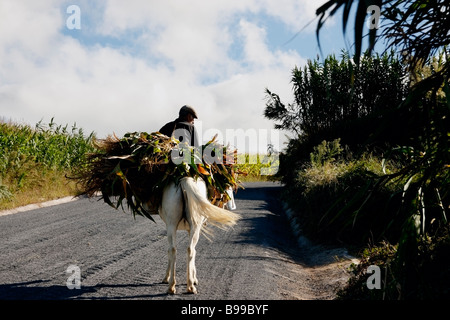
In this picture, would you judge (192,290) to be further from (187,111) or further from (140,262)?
(187,111)

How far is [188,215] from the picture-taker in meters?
6.95

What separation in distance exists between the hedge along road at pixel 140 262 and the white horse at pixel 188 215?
0.32 meters

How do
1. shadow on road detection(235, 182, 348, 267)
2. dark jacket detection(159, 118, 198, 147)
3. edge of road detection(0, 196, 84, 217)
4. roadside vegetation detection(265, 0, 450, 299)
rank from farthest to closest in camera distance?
1. edge of road detection(0, 196, 84, 217)
2. shadow on road detection(235, 182, 348, 267)
3. dark jacket detection(159, 118, 198, 147)
4. roadside vegetation detection(265, 0, 450, 299)

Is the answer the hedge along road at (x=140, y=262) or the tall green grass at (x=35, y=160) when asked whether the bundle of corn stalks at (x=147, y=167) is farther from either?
the tall green grass at (x=35, y=160)

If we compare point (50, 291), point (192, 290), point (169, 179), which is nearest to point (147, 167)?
point (169, 179)

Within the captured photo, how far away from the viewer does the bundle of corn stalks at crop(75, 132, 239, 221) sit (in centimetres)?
715

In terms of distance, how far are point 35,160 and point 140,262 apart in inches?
569

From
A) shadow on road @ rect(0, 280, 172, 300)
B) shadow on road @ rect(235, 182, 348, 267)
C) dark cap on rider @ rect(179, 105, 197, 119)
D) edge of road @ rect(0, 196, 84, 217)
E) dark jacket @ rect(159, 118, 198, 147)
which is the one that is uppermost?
dark cap on rider @ rect(179, 105, 197, 119)

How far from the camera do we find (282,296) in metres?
6.79

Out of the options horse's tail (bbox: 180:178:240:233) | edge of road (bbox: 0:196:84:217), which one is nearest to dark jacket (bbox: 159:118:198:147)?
horse's tail (bbox: 180:178:240:233)

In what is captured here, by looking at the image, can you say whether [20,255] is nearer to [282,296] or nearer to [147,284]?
[147,284]

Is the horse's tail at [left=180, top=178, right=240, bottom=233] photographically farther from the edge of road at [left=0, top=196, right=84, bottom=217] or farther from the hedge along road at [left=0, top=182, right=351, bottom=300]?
the edge of road at [left=0, top=196, right=84, bottom=217]

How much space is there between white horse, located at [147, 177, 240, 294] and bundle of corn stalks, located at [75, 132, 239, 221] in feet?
0.60
